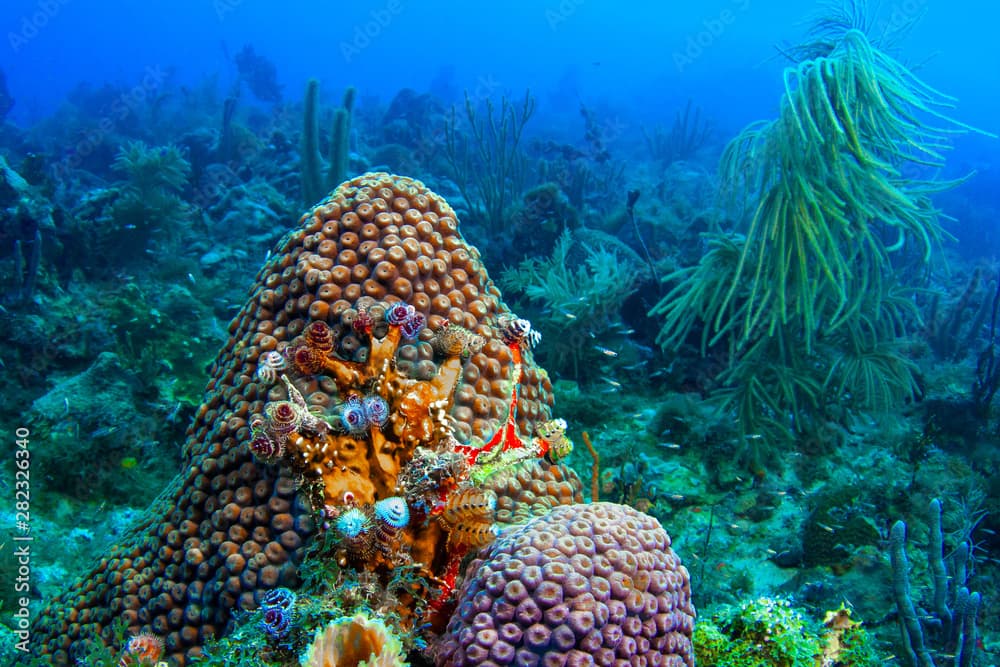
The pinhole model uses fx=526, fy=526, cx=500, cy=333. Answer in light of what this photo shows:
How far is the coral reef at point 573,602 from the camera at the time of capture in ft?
6.25

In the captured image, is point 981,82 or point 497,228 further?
point 981,82

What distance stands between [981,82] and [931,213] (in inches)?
2900

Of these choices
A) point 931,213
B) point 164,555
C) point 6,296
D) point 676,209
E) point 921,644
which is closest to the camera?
point 164,555

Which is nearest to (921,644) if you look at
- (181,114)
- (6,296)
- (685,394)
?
(685,394)

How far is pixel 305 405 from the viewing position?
2.31m

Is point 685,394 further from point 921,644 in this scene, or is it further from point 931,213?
point 921,644

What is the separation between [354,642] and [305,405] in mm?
976

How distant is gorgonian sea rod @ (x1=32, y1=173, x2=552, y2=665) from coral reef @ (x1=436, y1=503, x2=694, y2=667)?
0.38 m

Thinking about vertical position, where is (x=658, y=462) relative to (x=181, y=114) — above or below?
below

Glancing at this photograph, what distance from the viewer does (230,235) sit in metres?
9.89

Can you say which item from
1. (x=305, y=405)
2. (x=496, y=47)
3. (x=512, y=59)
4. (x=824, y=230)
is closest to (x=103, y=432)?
(x=305, y=405)

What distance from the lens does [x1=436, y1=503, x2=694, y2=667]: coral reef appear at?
1905 mm

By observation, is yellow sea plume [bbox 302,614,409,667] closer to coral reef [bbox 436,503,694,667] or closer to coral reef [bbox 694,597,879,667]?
coral reef [bbox 436,503,694,667]

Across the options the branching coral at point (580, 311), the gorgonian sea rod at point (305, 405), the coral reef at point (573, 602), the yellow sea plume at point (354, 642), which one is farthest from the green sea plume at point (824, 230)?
the yellow sea plume at point (354, 642)
